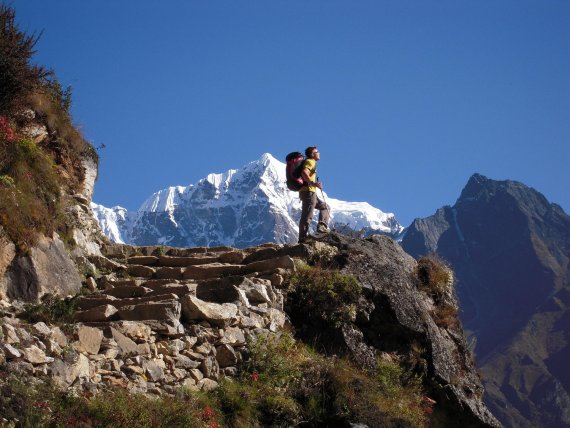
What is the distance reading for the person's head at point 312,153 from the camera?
16.4 m

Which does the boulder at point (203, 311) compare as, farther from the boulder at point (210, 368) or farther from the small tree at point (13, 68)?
the small tree at point (13, 68)

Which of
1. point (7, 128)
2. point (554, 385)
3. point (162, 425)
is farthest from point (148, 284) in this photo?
point (554, 385)

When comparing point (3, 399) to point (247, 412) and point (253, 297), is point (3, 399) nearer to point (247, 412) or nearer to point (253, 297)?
point (247, 412)

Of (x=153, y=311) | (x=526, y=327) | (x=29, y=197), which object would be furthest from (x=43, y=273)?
(x=526, y=327)

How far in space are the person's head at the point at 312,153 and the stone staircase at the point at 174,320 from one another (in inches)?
103

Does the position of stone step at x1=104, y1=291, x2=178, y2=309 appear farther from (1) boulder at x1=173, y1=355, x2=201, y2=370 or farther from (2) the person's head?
(2) the person's head

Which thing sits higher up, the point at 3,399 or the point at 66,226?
the point at 66,226

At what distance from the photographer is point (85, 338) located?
29.2ft

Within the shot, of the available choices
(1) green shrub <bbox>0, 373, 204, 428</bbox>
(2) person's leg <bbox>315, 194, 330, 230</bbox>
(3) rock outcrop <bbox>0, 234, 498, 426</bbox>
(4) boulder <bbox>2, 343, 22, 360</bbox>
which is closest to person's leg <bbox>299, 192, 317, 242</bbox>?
(2) person's leg <bbox>315, 194, 330, 230</bbox>

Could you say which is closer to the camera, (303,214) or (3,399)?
(3,399)

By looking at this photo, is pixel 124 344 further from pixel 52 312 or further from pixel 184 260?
pixel 184 260

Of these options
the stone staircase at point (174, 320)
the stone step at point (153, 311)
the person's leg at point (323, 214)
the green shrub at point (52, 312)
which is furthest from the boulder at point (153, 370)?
the person's leg at point (323, 214)

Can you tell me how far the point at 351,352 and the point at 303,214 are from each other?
4.41 m

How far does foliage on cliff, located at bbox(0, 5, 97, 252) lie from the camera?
38.8 ft
